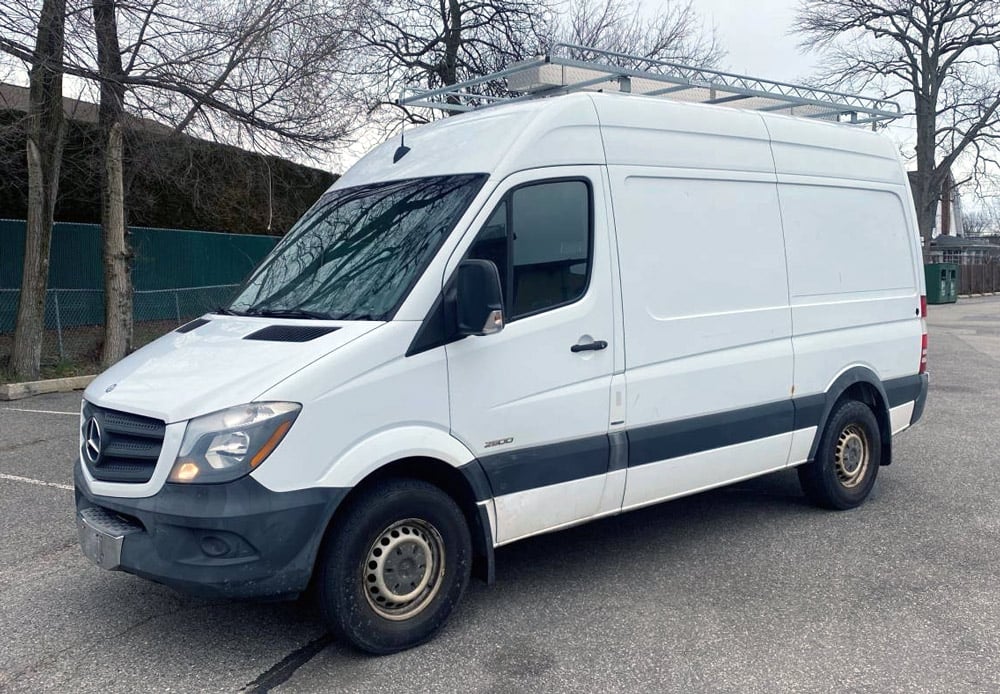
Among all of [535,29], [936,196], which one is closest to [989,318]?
[936,196]

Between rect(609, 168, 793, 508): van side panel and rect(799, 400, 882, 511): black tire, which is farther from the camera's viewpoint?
rect(799, 400, 882, 511): black tire

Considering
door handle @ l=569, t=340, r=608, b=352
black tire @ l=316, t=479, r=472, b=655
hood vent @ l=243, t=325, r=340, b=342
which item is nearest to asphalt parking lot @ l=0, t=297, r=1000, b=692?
black tire @ l=316, t=479, r=472, b=655

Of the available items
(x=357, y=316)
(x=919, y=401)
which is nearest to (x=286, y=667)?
(x=357, y=316)

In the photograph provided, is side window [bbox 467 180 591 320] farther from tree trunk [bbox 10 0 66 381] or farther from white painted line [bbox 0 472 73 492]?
tree trunk [bbox 10 0 66 381]

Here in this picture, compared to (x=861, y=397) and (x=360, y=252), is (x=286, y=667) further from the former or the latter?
(x=861, y=397)

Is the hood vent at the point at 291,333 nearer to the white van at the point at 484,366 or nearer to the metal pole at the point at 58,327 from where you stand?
the white van at the point at 484,366

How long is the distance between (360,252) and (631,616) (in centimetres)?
229

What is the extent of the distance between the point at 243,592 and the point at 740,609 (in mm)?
2464

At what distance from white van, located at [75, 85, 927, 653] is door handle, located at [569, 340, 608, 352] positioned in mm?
22

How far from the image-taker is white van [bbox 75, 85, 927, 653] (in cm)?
382

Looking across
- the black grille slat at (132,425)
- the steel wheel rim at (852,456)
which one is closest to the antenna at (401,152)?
the black grille slat at (132,425)

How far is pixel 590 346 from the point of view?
4.72 meters

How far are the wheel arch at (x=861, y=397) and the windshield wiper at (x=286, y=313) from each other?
3.53m

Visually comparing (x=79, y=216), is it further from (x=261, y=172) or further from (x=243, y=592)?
(x=243, y=592)
